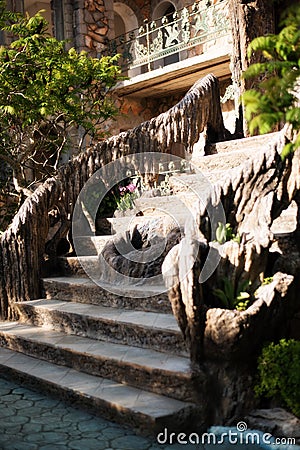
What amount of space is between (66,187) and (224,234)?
3.16 m

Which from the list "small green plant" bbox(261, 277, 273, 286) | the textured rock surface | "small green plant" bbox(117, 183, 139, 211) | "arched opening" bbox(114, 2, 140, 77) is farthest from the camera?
"arched opening" bbox(114, 2, 140, 77)

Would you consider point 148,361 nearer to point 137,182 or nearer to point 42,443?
point 42,443

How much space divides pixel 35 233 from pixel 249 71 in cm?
444

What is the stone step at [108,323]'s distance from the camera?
451 cm

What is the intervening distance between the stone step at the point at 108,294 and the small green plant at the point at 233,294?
990 millimetres

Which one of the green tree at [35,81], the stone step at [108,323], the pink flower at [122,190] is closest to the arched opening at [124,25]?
→ the green tree at [35,81]

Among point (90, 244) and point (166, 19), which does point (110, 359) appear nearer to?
point (90, 244)

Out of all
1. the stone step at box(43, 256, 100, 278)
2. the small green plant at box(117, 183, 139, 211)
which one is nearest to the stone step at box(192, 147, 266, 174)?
the small green plant at box(117, 183, 139, 211)

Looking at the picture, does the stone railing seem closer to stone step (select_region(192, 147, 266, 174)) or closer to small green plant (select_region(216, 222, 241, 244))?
stone step (select_region(192, 147, 266, 174))

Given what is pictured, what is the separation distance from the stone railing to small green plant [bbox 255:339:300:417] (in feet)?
11.1

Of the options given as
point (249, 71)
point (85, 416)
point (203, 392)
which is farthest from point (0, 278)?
point (249, 71)

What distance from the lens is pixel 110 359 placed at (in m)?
4.57

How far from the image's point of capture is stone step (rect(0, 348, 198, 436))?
12.5 ft

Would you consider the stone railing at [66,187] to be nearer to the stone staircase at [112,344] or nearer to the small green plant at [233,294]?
the stone staircase at [112,344]
